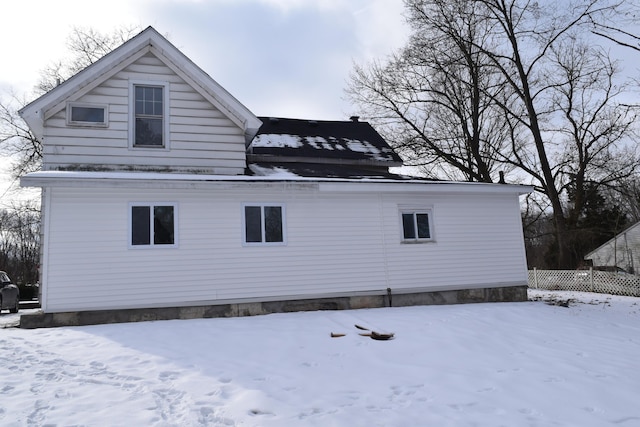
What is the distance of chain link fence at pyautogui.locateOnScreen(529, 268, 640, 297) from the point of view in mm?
17562

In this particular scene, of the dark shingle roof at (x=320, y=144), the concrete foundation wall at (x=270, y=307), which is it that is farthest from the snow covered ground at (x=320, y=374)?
the dark shingle roof at (x=320, y=144)

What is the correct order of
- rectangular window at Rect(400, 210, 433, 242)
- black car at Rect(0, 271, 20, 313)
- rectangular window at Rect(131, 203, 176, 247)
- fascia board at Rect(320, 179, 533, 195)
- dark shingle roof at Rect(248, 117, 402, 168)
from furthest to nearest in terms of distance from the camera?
1. black car at Rect(0, 271, 20, 313)
2. dark shingle roof at Rect(248, 117, 402, 168)
3. rectangular window at Rect(400, 210, 433, 242)
4. fascia board at Rect(320, 179, 533, 195)
5. rectangular window at Rect(131, 203, 176, 247)

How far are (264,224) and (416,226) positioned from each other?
4167 mm

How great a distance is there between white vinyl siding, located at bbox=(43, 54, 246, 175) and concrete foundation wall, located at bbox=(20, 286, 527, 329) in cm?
333

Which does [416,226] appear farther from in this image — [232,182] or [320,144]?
[320,144]

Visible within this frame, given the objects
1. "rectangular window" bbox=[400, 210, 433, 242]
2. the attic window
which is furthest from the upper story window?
"rectangular window" bbox=[400, 210, 433, 242]

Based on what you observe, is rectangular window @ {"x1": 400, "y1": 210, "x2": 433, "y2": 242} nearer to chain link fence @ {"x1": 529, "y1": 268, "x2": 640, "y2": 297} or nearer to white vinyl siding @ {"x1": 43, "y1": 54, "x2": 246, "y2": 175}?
white vinyl siding @ {"x1": 43, "y1": 54, "x2": 246, "y2": 175}

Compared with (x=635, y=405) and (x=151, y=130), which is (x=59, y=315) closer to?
(x=151, y=130)

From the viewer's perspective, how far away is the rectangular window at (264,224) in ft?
34.4

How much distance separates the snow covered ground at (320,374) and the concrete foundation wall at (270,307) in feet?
1.66

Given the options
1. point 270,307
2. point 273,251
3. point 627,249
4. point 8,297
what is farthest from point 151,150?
point 627,249

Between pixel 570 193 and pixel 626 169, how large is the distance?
23.4 ft

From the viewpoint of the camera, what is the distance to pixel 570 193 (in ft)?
97.2

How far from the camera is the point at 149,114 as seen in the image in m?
10.7
